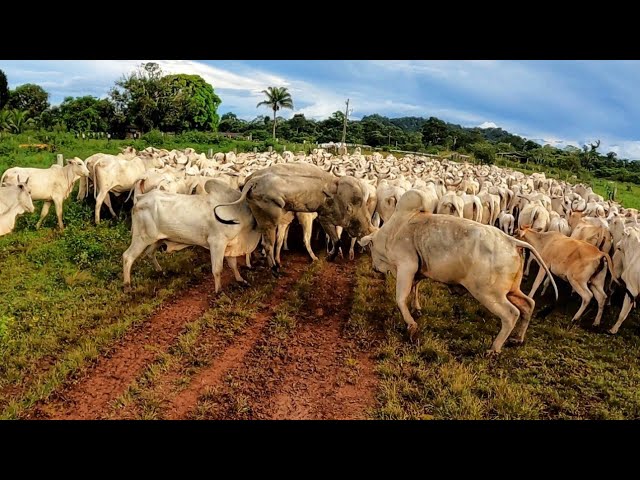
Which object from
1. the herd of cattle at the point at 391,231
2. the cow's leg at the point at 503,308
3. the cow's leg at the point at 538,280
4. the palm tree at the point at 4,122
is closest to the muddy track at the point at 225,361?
the herd of cattle at the point at 391,231

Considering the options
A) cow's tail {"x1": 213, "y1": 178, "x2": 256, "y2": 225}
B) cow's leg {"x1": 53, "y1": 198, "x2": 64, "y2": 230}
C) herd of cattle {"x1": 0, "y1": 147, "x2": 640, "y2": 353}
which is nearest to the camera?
herd of cattle {"x1": 0, "y1": 147, "x2": 640, "y2": 353}

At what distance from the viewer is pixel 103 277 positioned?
28.9 feet

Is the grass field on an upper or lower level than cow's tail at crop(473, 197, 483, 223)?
lower

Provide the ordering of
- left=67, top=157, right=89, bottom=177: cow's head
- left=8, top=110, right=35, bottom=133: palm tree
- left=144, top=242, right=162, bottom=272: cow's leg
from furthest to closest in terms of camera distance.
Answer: left=8, top=110, right=35, bottom=133: palm tree → left=67, top=157, right=89, bottom=177: cow's head → left=144, top=242, right=162, bottom=272: cow's leg

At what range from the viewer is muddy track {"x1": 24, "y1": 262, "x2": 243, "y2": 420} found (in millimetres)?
5113

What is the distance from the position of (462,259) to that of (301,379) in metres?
2.66

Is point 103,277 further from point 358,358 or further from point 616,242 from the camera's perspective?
point 616,242

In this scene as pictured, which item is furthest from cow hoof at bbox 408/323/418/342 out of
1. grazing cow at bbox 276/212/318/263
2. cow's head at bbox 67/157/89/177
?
cow's head at bbox 67/157/89/177

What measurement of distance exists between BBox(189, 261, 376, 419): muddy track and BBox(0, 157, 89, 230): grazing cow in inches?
311

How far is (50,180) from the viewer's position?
1177cm

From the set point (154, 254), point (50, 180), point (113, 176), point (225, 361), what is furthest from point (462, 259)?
point (50, 180)

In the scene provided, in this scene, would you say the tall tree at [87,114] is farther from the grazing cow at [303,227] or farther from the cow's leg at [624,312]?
the cow's leg at [624,312]

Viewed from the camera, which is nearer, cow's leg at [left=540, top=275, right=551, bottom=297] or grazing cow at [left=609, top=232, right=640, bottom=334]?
grazing cow at [left=609, top=232, right=640, bottom=334]

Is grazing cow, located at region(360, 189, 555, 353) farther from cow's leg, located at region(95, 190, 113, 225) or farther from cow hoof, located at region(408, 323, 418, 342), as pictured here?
cow's leg, located at region(95, 190, 113, 225)
